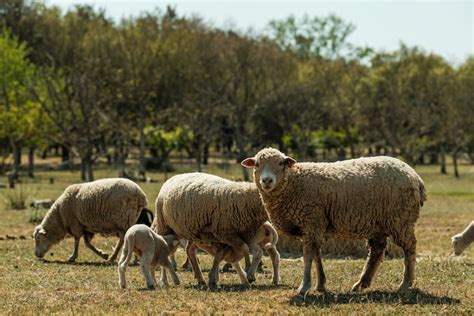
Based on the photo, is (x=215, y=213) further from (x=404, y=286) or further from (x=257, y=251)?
(x=404, y=286)

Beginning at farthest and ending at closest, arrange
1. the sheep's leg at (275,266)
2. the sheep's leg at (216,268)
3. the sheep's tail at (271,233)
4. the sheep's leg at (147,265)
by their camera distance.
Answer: the sheep's tail at (271,233)
the sheep's leg at (275,266)
the sheep's leg at (216,268)
the sheep's leg at (147,265)

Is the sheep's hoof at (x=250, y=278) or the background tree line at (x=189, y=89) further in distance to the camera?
the background tree line at (x=189, y=89)

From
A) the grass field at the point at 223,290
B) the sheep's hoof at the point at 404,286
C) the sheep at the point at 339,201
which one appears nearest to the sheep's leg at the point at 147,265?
the grass field at the point at 223,290

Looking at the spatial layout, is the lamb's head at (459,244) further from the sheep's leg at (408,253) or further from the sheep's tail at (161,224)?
the sheep's tail at (161,224)

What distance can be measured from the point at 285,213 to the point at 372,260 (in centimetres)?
165

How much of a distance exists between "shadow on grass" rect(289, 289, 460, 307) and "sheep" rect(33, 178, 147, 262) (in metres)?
6.85

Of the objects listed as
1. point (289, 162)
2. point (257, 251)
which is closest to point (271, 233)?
point (257, 251)

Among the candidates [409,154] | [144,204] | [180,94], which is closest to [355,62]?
[409,154]

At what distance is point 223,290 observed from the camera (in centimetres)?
1316

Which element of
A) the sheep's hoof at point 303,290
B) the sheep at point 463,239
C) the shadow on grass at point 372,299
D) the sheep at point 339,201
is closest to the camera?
the shadow on grass at point 372,299

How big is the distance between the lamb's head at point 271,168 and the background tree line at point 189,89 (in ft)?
122

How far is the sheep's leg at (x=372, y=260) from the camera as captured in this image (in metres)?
13.4

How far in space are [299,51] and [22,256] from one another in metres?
61.6

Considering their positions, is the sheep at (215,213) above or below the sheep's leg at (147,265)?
above
